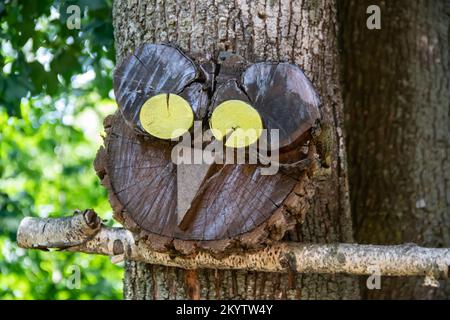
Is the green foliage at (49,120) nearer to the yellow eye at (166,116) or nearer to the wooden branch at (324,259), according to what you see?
the wooden branch at (324,259)

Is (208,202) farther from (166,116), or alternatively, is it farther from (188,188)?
(166,116)

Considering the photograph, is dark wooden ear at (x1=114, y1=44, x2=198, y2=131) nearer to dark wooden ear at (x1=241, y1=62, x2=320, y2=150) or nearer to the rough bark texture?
dark wooden ear at (x1=241, y1=62, x2=320, y2=150)

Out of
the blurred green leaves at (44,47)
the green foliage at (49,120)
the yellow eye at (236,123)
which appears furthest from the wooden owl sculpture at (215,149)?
the blurred green leaves at (44,47)
